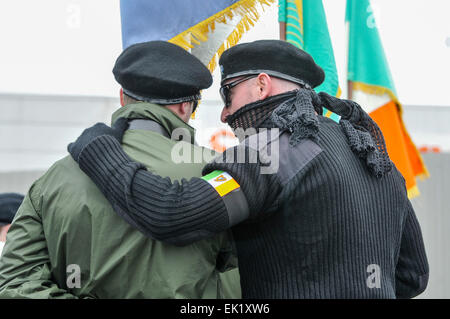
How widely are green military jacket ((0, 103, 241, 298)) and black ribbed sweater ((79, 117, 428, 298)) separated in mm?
82

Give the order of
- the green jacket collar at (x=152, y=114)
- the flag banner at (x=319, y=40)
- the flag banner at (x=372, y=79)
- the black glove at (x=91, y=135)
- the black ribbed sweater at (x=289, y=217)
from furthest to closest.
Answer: the flag banner at (x=372, y=79)
the flag banner at (x=319, y=40)
the green jacket collar at (x=152, y=114)
the black glove at (x=91, y=135)
the black ribbed sweater at (x=289, y=217)

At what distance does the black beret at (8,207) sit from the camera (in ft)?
10.7

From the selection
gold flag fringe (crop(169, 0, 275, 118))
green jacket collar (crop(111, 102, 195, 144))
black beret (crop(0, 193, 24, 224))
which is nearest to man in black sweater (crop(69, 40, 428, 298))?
green jacket collar (crop(111, 102, 195, 144))

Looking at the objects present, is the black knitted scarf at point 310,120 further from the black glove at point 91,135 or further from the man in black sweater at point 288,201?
the black glove at point 91,135

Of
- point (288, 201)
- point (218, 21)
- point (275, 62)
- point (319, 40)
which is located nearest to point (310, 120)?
point (288, 201)

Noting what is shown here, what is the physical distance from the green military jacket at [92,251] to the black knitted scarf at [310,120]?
289mm

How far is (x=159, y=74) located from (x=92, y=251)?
1.95 feet

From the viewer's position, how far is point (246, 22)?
278 centimetres

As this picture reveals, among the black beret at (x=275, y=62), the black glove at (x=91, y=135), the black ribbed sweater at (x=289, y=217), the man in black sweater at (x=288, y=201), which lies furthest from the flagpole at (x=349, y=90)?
the black glove at (x=91, y=135)

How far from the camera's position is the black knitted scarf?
1.59 metres

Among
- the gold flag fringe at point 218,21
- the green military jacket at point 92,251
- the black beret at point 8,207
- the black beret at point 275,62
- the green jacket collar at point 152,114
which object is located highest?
the gold flag fringe at point 218,21

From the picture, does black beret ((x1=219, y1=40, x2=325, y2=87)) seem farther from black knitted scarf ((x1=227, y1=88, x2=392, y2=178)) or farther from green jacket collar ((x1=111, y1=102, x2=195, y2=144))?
green jacket collar ((x1=111, y1=102, x2=195, y2=144))

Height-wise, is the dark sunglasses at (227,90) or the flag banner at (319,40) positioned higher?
the flag banner at (319,40)

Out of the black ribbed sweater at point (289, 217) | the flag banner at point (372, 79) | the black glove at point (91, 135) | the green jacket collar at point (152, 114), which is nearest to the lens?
the black ribbed sweater at point (289, 217)
